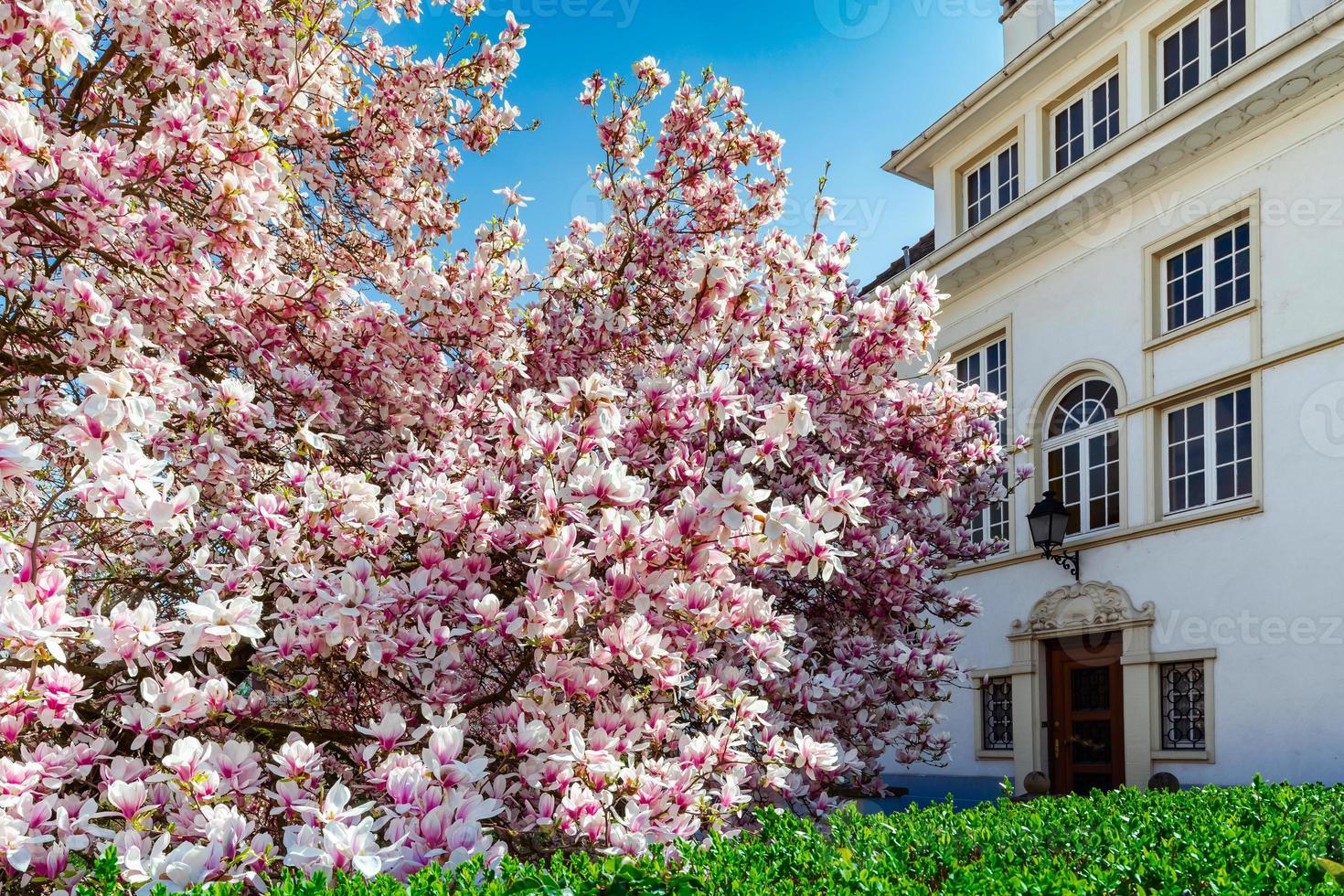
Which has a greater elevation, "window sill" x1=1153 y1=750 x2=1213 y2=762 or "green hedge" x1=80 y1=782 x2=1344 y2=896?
"green hedge" x1=80 y1=782 x2=1344 y2=896

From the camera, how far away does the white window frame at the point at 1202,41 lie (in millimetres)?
12766

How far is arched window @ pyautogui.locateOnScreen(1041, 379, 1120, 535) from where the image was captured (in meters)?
14.5

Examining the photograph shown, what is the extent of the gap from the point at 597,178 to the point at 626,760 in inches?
189

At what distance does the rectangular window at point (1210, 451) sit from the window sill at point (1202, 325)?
924 mm

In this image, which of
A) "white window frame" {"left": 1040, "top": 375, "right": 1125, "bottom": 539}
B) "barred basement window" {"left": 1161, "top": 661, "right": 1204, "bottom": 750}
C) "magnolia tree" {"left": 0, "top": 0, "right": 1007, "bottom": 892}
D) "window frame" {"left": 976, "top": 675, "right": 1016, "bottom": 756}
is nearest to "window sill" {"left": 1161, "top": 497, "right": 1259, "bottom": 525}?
"white window frame" {"left": 1040, "top": 375, "right": 1125, "bottom": 539}

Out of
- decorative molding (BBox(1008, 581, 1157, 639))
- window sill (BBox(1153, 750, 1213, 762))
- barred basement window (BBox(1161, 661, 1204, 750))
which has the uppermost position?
decorative molding (BBox(1008, 581, 1157, 639))

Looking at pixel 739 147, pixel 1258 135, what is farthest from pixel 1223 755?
pixel 739 147

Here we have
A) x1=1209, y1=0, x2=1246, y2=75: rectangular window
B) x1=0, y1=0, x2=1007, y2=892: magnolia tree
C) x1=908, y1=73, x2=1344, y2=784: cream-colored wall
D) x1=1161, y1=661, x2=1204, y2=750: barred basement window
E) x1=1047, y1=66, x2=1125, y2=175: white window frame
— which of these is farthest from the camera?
x1=1047, y1=66, x2=1125, y2=175: white window frame

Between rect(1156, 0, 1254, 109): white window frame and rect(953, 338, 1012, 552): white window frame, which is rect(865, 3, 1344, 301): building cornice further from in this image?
rect(953, 338, 1012, 552): white window frame

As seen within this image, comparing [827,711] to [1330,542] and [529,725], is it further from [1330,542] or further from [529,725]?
[1330,542]

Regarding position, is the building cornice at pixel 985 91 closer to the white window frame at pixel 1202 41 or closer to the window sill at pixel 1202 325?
the white window frame at pixel 1202 41

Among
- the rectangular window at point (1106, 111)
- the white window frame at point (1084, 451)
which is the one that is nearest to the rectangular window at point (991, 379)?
the white window frame at point (1084, 451)

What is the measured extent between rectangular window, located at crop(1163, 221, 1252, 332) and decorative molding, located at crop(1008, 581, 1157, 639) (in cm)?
394

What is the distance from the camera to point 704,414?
13.2 ft
